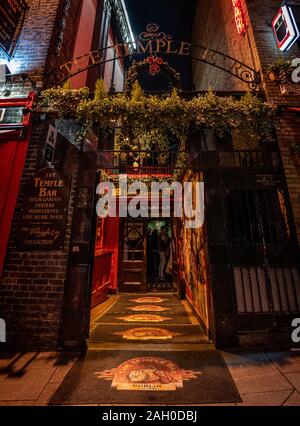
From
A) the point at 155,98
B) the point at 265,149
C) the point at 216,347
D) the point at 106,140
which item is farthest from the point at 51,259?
the point at 265,149

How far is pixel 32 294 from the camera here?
4.14 m

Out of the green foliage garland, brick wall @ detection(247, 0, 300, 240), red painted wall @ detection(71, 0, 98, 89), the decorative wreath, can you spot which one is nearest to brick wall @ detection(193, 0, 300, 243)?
brick wall @ detection(247, 0, 300, 240)

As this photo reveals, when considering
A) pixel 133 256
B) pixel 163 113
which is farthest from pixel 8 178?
pixel 133 256

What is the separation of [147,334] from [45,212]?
3.50 metres

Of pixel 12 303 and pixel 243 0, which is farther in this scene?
pixel 243 0

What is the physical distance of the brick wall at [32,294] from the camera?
3.98 m

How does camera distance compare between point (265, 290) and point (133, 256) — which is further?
point (133, 256)

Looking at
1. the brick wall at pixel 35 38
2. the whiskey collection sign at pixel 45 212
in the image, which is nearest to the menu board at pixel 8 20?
the brick wall at pixel 35 38

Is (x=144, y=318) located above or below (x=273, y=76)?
below

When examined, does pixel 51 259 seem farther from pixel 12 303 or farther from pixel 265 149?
pixel 265 149

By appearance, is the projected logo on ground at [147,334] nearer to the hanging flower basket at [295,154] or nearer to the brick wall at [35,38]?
the hanging flower basket at [295,154]

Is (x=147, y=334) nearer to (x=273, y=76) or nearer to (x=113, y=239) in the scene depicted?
(x=113, y=239)

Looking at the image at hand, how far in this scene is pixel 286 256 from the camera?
438 centimetres

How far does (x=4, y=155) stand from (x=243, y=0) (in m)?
8.01
